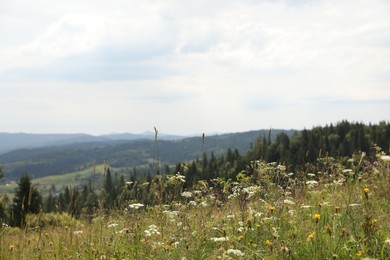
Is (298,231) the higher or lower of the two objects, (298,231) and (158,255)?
the higher

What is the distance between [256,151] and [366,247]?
2.81 meters

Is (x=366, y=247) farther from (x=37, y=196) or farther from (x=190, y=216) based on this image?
(x=37, y=196)

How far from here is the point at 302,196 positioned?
7.69 m

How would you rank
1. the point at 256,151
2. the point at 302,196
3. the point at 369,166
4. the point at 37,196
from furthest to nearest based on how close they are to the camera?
the point at 37,196 < the point at 369,166 < the point at 302,196 < the point at 256,151

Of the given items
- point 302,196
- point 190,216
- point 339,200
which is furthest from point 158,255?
point 302,196

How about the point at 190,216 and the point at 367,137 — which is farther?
the point at 367,137

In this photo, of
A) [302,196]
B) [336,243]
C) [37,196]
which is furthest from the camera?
[37,196]

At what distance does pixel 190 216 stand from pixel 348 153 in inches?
4073

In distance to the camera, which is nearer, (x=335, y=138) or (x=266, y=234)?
(x=266, y=234)

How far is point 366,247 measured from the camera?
Answer: 12.6 ft

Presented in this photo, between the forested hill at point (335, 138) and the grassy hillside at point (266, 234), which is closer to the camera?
the grassy hillside at point (266, 234)

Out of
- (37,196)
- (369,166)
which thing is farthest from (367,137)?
(369,166)

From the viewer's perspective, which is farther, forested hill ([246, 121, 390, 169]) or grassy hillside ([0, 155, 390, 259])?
forested hill ([246, 121, 390, 169])

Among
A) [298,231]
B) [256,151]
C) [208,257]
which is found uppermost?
[256,151]
